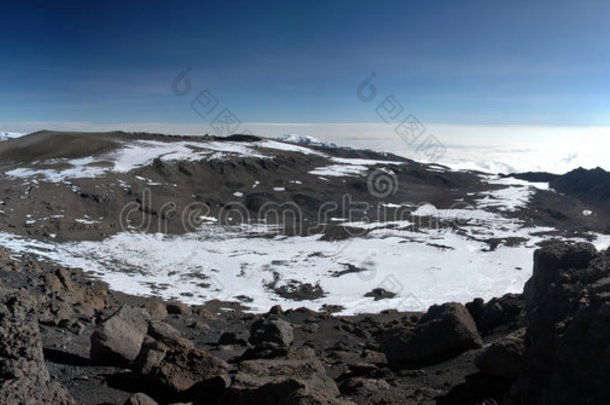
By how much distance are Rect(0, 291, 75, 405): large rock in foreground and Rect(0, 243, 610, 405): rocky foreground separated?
0.01m

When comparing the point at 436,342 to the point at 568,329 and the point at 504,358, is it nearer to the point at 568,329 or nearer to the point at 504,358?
the point at 504,358

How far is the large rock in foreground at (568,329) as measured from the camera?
16.5ft

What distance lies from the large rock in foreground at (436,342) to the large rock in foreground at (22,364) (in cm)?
819

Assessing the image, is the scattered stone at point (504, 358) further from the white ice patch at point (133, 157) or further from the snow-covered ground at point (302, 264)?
the white ice patch at point (133, 157)

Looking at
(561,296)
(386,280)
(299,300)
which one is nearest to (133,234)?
(299,300)

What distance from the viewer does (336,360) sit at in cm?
1293

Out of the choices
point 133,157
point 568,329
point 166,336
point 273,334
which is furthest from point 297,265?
point 133,157

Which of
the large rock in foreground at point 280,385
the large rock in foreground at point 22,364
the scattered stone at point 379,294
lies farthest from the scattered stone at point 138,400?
the scattered stone at point 379,294

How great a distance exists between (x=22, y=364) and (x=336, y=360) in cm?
893

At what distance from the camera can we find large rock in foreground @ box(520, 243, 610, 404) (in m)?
5.02

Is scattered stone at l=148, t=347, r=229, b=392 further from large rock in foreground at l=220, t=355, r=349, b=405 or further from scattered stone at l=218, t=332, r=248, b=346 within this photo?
scattered stone at l=218, t=332, r=248, b=346

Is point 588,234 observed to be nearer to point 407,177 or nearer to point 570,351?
point 407,177

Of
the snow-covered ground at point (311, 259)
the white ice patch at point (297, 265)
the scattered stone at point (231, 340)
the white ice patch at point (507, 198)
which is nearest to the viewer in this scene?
the scattered stone at point (231, 340)

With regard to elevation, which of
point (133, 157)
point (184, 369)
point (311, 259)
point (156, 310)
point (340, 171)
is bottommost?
point (311, 259)
